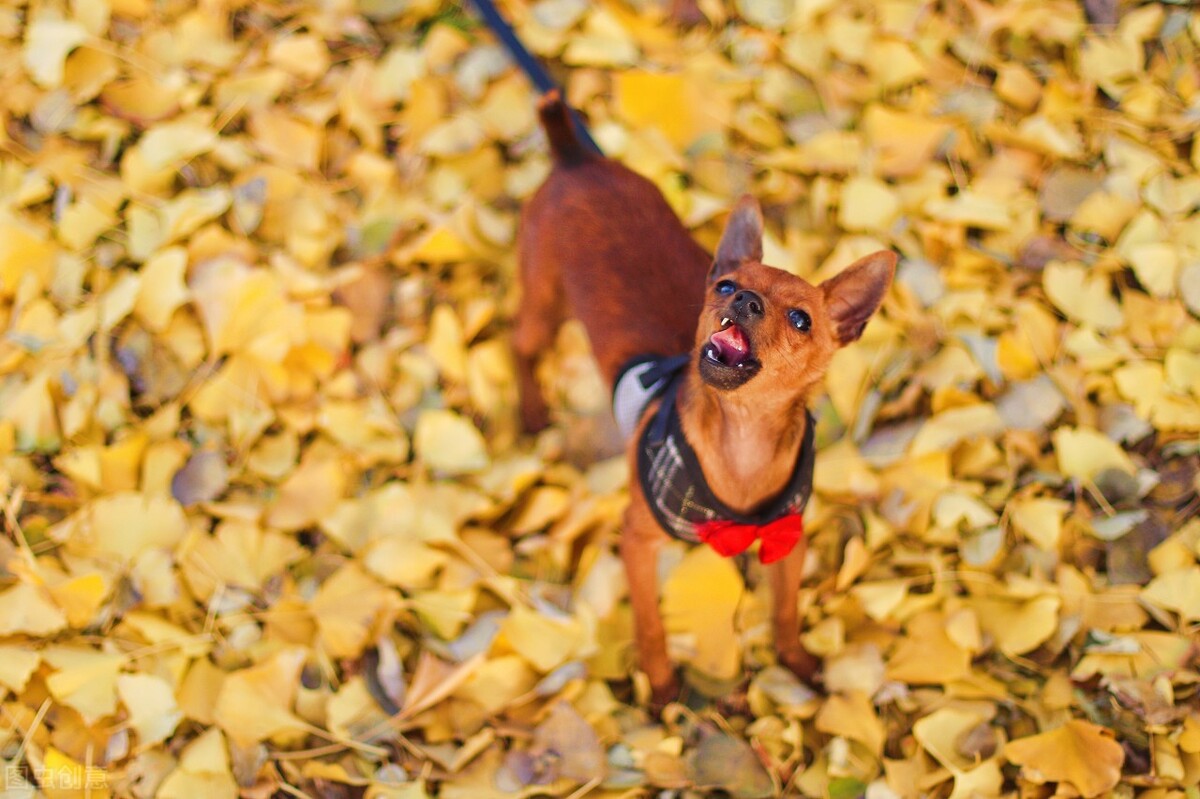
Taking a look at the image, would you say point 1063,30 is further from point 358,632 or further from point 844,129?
point 358,632

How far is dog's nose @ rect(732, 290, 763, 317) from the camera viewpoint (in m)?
1.94

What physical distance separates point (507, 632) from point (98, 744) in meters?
1.08

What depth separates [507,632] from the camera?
2.57 meters

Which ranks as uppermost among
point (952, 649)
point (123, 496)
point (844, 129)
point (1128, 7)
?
point (1128, 7)

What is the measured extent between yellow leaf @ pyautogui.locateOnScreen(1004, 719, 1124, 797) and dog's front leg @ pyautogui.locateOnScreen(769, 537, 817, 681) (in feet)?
1.77

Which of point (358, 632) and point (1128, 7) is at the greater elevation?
point (1128, 7)

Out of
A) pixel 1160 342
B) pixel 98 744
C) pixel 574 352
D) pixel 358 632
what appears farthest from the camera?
pixel 574 352

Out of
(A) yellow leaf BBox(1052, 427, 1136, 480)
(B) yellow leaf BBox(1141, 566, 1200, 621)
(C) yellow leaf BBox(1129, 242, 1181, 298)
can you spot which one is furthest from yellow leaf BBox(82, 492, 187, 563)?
(C) yellow leaf BBox(1129, 242, 1181, 298)

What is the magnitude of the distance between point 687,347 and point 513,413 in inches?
35.3

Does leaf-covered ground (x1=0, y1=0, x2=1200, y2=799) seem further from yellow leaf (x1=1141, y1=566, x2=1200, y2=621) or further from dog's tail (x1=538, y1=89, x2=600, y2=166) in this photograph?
dog's tail (x1=538, y1=89, x2=600, y2=166)

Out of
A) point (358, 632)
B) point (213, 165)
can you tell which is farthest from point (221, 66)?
point (358, 632)

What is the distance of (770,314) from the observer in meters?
1.97

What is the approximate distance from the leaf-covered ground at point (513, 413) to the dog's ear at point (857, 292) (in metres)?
0.70

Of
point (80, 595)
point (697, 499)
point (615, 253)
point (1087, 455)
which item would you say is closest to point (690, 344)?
point (615, 253)
